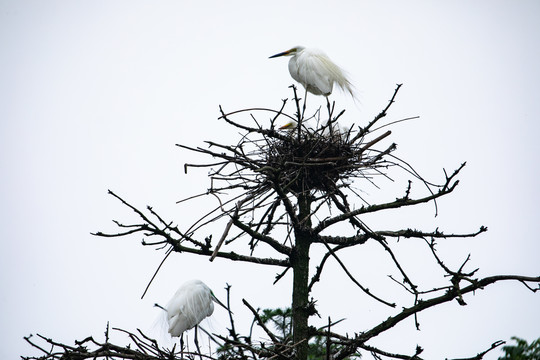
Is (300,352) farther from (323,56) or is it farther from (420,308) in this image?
(323,56)

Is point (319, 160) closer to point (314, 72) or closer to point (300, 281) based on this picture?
point (300, 281)

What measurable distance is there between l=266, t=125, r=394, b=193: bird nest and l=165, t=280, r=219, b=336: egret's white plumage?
5.33 ft

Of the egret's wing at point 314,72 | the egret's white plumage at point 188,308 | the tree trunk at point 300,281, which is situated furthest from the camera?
the egret's wing at point 314,72

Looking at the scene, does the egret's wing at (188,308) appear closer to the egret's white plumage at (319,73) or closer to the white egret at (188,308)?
the white egret at (188,308)

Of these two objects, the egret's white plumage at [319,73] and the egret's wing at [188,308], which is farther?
the egret's white plumage at [319,73]

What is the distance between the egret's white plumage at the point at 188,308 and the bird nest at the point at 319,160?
1.63m

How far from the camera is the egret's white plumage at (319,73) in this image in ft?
20.7

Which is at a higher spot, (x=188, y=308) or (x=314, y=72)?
(x=314, y=72)

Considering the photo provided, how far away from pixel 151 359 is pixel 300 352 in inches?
36.2

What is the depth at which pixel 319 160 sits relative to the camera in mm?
3812

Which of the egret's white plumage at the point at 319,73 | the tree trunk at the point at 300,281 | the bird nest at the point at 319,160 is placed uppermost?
the egret's white plumage at the point at 319,73

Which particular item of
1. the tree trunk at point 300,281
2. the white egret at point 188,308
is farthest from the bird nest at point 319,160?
the white egret at point 188,308

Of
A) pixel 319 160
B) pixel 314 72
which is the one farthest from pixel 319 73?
pixel 319 160

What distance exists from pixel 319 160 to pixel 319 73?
272 cm
